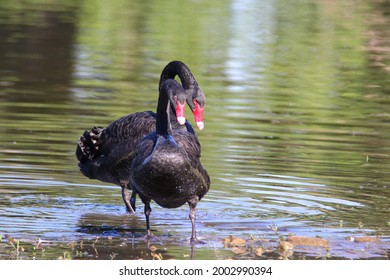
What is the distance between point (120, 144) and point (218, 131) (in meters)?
4.32

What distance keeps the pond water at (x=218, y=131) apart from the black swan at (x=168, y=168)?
41 centimetres

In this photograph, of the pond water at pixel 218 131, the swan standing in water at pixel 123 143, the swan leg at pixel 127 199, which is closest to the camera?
the pond water at pixel 218 131

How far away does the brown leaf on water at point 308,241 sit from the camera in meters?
8.67

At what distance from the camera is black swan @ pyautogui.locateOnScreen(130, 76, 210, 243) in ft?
28.4

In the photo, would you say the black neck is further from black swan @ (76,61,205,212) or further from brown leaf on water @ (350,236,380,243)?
brown leaf on water @ (350,236,380,243)

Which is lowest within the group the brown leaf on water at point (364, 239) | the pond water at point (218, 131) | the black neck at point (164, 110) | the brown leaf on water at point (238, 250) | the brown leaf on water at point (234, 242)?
the pond water at point (218, 131)

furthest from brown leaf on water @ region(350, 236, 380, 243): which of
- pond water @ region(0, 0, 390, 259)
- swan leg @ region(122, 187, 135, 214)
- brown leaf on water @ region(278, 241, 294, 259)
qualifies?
swan leg @ region(122, 187, 135, 214)

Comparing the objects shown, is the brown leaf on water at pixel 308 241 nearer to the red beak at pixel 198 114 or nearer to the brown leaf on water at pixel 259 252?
the brown leaf on water at pixel 259 252

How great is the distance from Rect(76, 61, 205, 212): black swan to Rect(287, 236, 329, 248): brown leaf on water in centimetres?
163

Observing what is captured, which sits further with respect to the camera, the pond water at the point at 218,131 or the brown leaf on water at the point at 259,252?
the pond water at the point at 218,131

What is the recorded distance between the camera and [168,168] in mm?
8641

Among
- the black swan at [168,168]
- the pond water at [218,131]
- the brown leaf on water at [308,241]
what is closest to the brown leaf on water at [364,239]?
the pond water at [218,131]
